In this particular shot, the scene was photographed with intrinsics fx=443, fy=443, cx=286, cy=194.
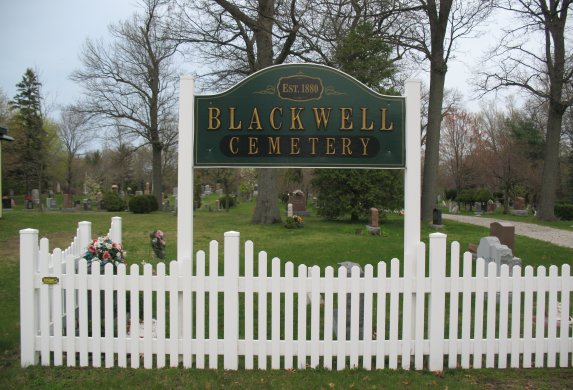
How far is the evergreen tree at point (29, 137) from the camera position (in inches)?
1266

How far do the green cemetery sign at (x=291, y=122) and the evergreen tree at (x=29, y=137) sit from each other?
2896 centimetres

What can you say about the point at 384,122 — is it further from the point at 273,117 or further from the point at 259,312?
the point at 259,312

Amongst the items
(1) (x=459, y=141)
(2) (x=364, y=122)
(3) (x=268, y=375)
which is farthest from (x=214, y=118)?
(1) (x=459, y=141)

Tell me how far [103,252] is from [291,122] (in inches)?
114

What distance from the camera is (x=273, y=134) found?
16.3 feet

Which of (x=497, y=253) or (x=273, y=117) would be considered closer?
(x=273, y=117)

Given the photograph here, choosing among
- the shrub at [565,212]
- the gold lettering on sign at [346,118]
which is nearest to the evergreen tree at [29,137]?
the gold lettering on sign at [346,118]

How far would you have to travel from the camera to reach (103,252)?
18.4ft

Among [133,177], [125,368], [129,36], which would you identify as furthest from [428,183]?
[133,177]

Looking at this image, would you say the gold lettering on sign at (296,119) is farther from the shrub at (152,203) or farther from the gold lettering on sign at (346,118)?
the shrub at (152,203)

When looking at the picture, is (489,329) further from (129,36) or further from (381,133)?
(129,36)

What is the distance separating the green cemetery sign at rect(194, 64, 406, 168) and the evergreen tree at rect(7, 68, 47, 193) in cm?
2896

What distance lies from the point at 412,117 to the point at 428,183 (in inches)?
A: 697

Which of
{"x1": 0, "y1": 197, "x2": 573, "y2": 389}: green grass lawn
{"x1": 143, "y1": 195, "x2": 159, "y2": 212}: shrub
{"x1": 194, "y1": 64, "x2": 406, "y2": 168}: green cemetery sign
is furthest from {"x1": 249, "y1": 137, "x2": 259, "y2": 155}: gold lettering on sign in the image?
{"x1": 143, "y1": 195, "x2": 159, "y2": 212}: shrub
